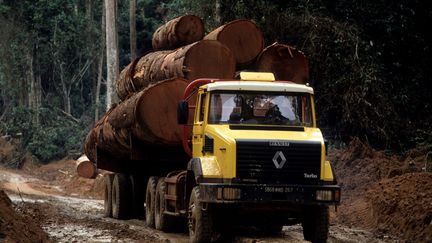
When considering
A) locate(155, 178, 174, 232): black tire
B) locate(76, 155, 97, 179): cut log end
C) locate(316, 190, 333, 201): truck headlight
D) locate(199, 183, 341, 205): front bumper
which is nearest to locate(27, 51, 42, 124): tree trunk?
locate(76, 155, 97, 179): cut log end

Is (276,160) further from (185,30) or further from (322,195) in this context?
(185,30)

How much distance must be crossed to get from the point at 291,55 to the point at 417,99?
29.5 feet

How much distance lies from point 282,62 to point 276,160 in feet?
15.9

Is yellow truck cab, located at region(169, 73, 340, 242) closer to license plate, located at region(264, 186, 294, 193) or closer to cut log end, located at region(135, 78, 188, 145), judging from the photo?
license plate, located at region(264, 186, 294, 193)

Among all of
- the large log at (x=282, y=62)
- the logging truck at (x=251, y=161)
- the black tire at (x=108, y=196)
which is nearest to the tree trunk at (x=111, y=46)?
the black tire at (x=108, y=196)

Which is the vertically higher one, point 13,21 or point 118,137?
point 13,21

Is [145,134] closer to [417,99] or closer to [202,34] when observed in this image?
[202,34]

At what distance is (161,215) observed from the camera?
49.1ft

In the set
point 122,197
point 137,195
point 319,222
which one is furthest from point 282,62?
point 122,197

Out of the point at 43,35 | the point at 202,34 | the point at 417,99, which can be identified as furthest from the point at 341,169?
the point at 43,35

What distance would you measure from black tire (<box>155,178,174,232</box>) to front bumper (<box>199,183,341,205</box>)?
3.13 meters

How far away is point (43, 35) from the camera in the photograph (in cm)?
4519

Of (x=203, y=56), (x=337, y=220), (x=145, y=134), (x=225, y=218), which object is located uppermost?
(x=203, y=56)

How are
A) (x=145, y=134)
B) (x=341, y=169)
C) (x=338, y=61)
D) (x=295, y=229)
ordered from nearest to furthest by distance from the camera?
(x=145, y=134)
(x=295, y=229)
(x=341, y=169)
(x=338, y=61)
